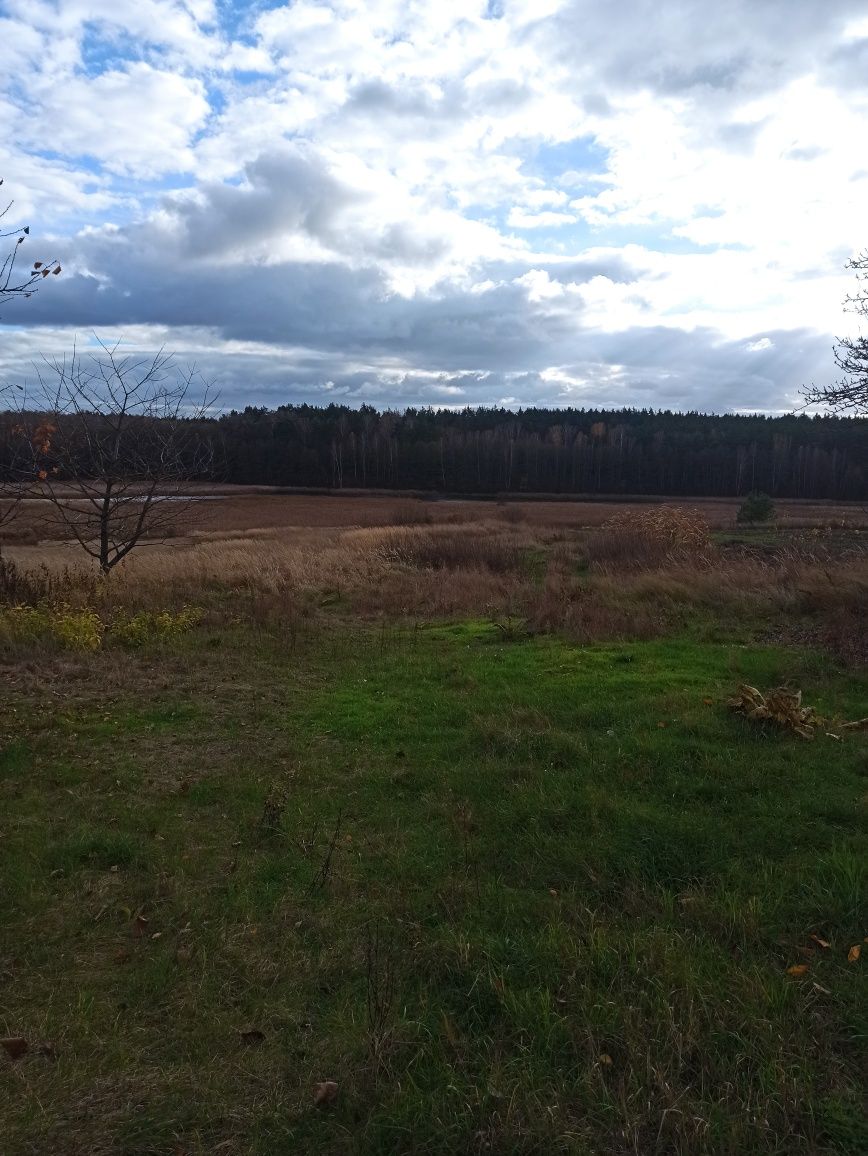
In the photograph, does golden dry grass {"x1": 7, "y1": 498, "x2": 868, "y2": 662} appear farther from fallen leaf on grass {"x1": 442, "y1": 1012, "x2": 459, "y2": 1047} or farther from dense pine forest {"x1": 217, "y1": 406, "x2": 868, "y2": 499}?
dense pine forest {"x1": 217, "y1": 406, "x2": 868, "y2": 499}

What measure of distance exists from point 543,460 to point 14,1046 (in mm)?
87605

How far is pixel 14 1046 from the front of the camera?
309 cm

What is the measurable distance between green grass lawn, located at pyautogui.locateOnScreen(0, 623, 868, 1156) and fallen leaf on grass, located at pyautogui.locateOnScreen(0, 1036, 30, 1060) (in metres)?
0.05

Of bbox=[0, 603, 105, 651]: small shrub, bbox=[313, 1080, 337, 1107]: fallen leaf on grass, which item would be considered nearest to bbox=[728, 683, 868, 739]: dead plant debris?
bbox=[313, 1080, 337, 1107]: fallen leaf on grass

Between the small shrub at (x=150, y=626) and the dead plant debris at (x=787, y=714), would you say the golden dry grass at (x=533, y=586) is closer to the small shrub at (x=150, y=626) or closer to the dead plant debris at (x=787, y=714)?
the small shrub at (x=150, y=626)

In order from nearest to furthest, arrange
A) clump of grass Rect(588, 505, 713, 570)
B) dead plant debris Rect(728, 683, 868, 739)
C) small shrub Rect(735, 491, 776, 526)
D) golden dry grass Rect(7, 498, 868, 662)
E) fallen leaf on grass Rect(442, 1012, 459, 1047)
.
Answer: fallen leaf on grass Rect(442, 1012, 459, 1047)
dead plant debris Rect(728, 683, 868, 739)
golden dry grass Rect(7, 498, 868, 662)
clump of grass Rect(588, 505, 713, 570)
small shrub Rect(735, 491, 776, 526)

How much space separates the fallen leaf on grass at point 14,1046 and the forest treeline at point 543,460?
244 feet

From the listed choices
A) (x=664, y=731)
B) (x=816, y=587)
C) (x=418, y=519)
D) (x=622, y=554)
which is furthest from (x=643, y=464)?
(x=664, y=731)

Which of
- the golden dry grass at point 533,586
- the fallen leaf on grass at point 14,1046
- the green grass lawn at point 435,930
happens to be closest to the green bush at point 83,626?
the golden dry grass at point 533,586

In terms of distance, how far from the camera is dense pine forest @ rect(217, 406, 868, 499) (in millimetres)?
80875

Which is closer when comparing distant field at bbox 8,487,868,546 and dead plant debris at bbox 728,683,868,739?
dead plant debris at bbox 728,683,868,739

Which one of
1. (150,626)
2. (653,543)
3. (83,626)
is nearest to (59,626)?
(83,626)

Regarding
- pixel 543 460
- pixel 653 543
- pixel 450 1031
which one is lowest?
pixel 450 1031

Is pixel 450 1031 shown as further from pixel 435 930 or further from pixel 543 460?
pixel 543 460
